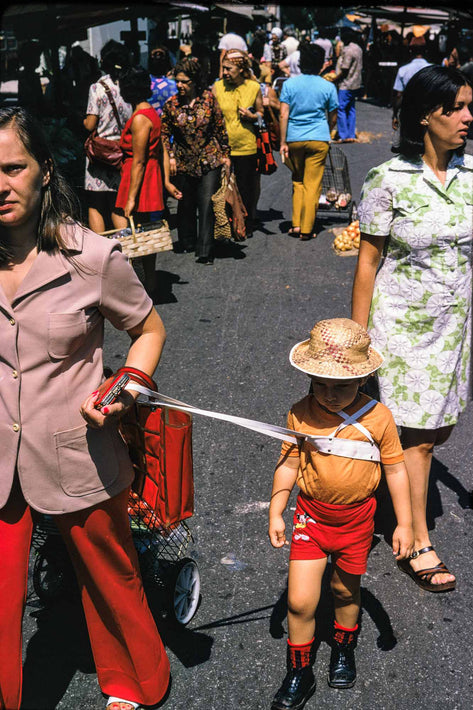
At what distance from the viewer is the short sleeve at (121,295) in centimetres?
241

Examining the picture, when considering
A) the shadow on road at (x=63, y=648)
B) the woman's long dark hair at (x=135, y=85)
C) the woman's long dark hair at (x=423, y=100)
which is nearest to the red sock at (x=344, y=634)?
the shadow on road at (x=63, y=648)

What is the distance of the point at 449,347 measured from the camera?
3.46m

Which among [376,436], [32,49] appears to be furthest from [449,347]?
[32,49]

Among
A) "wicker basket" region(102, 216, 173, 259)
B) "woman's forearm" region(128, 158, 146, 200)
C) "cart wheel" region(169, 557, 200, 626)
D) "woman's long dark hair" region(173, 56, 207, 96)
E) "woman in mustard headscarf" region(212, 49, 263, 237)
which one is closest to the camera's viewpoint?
"cart wheel" region(169, 557, 200, 626)

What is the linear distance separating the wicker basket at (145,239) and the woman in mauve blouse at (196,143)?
4.10ft

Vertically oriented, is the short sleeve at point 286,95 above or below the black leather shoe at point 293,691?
above

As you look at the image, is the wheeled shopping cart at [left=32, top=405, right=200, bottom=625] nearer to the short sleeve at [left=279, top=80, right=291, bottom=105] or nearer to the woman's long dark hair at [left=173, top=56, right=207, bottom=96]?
the woman's long dark hair at [left=173, top=56, right=207, bottom=96]

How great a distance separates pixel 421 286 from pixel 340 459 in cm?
102

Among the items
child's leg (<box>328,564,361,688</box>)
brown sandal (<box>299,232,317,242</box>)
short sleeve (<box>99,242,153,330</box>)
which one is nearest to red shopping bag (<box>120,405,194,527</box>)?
short sleeve (<box>99,242,153,330</box>)

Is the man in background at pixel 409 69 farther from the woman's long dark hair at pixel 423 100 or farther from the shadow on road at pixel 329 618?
the shadow on road at pixel 329 618

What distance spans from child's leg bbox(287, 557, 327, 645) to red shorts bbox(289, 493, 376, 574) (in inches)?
1.1

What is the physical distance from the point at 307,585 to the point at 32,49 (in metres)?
12.5

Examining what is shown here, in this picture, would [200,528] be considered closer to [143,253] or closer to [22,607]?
[22,607]

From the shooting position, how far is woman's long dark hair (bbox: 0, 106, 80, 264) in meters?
2.26
